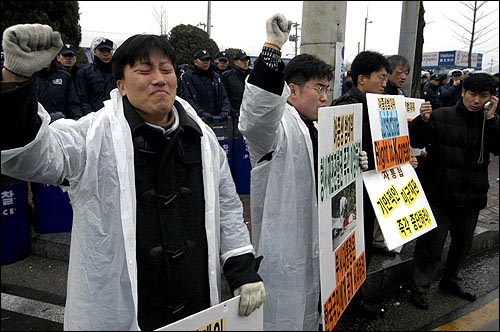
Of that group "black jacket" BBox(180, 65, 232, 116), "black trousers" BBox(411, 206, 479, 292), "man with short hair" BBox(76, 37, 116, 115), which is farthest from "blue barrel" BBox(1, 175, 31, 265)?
"black trousers" BBox(411, 206, 479, 292)

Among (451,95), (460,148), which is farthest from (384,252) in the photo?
(451,95)

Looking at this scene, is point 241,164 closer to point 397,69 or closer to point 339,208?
point 397,69

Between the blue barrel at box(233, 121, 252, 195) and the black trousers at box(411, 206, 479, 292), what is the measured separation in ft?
10.1

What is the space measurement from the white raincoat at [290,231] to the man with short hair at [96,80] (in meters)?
3.65

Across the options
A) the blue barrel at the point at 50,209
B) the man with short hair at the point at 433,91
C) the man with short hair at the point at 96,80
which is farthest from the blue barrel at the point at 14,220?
the man with short hair at the point at 433,91

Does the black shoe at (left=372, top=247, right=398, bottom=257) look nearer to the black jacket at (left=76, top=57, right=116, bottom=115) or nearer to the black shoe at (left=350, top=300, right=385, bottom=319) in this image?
the black shoe at (left=350, top=300, right=385, bottom=319)

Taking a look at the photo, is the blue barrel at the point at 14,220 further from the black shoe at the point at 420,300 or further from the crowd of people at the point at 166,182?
the black shoe at the point at 420,300

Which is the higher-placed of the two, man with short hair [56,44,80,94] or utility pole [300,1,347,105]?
utility pole [300,1,347,105]

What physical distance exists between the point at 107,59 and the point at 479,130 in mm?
4104

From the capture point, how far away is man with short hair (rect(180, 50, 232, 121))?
6281mm

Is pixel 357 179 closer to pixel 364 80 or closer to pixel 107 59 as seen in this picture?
pixel 364 80

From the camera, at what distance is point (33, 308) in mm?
3551

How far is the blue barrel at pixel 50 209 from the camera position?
4.39m

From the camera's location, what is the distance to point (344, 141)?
2.40 meters
